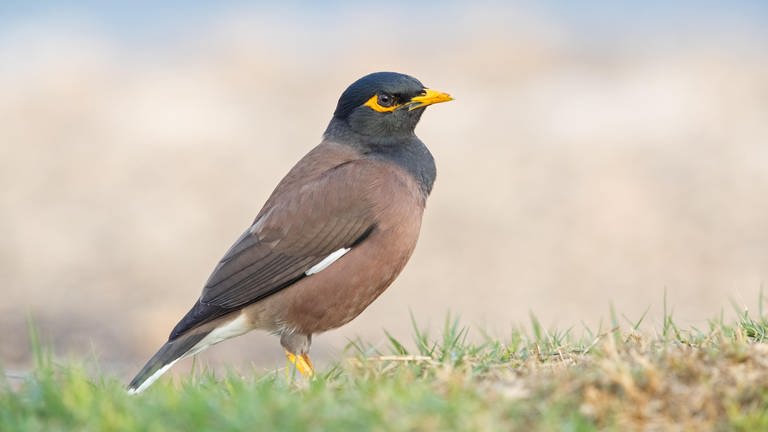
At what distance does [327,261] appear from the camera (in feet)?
21.6

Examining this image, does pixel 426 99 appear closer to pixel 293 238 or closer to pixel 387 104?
pixel 387 104

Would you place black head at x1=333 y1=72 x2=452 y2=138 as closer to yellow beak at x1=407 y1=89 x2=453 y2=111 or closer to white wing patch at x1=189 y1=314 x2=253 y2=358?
yellow beak at x1=407 y1=89 x2=453 y2=111

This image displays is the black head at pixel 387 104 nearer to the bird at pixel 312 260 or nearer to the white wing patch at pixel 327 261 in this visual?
the bird at pixel 312 260

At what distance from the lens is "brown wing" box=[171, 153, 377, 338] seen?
659 centimetres

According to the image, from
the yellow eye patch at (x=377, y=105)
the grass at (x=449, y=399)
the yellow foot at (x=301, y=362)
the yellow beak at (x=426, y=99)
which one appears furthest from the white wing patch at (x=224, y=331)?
the yellow beak at (x=426, y=99)

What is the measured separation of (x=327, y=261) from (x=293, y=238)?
0.28 meters

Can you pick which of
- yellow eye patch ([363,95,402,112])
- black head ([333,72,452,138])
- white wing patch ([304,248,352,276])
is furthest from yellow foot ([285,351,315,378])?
yellow eye patch ([363,95,402,112])

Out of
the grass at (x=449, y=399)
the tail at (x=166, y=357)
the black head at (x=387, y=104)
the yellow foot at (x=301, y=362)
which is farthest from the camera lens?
the black head at (x=387, y=104)

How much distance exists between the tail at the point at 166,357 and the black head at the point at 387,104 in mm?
1783

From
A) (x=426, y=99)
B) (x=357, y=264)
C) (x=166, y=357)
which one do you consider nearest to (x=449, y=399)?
(x=357, y=264)

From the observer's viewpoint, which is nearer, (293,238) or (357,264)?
(357,264)

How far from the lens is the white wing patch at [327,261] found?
655 cm

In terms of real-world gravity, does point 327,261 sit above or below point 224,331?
above

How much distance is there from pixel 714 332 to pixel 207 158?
444 inches
